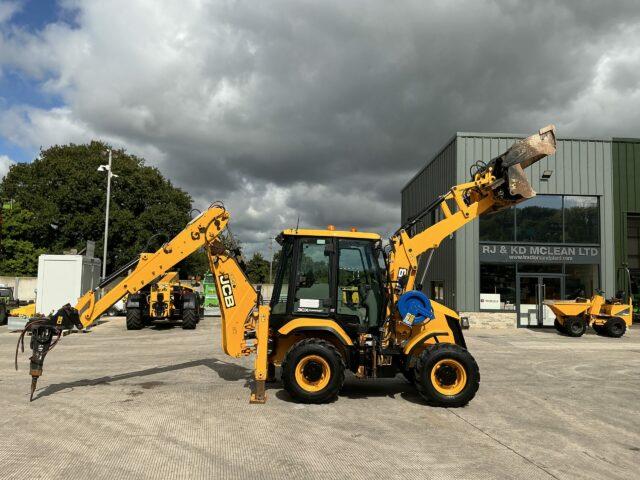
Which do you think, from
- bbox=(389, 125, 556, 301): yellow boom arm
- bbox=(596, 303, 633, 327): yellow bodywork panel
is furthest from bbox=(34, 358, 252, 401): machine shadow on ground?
bbox=(596, 303, 633, 327): yellow bodywork panel

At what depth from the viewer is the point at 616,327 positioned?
16.9m

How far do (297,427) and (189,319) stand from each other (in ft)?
41.9

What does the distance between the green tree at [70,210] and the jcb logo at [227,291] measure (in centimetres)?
3243

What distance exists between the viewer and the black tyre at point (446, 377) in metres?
6.90

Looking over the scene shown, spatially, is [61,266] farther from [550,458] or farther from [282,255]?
[550,458]

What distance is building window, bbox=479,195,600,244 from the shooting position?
67.0ft

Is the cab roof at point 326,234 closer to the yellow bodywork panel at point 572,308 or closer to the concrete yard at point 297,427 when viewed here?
the concrete yard at point 297,427

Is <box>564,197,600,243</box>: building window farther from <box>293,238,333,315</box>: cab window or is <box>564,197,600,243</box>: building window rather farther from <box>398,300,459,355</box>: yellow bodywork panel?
<box>293,238,333,315</box>: cab window

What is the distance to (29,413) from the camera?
6266 millimetres

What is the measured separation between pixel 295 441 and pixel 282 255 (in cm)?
298

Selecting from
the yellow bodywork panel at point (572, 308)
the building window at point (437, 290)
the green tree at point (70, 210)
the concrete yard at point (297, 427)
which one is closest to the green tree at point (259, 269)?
the green tree at point (70, 210)

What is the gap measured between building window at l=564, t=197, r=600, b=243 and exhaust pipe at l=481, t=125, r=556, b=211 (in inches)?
585

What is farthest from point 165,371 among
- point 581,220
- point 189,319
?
point 581,220

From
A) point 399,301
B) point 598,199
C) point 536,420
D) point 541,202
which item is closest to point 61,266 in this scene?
point 399,301
